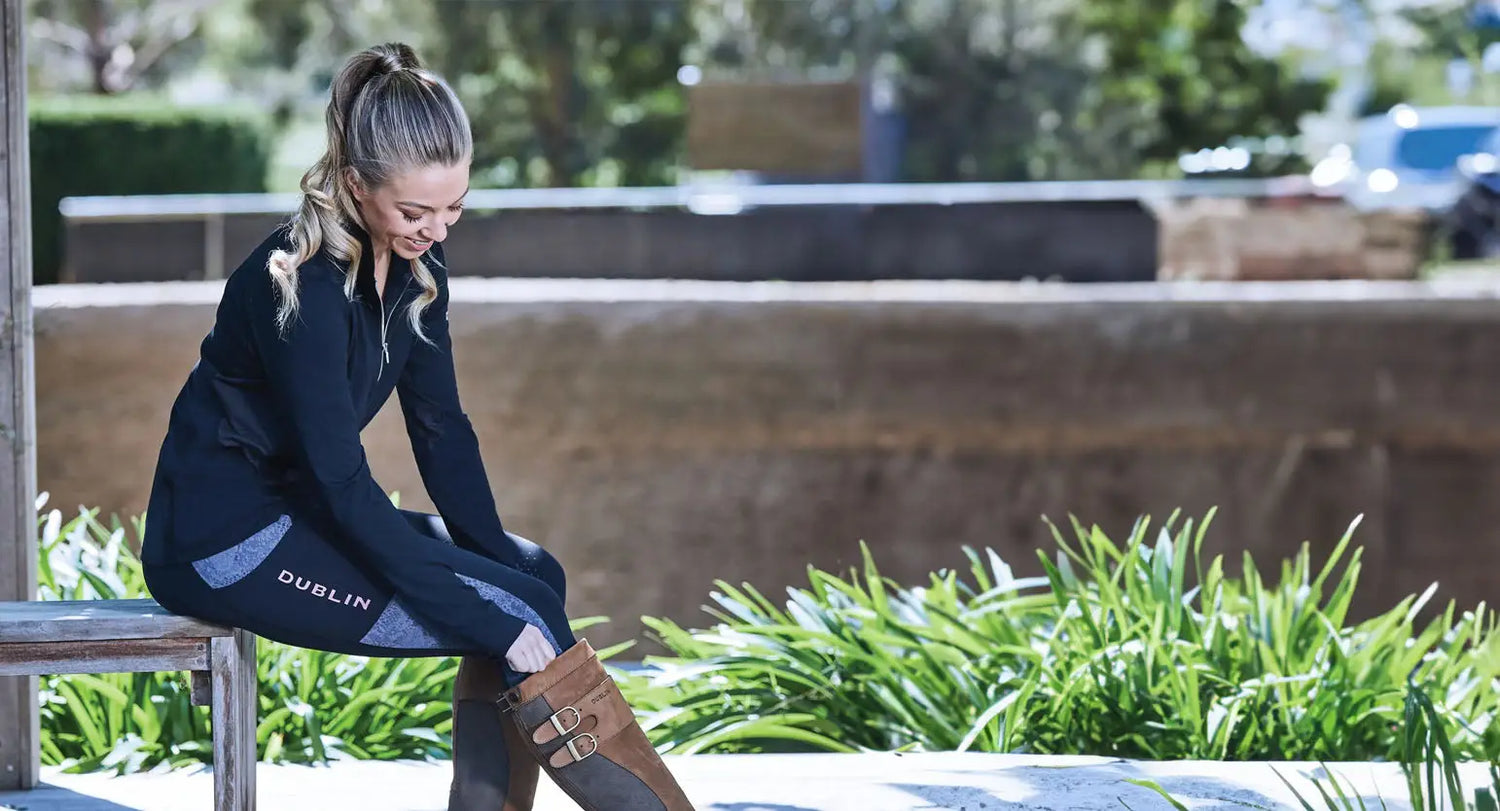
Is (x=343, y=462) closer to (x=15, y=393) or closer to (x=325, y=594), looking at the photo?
(x=325, y=594)

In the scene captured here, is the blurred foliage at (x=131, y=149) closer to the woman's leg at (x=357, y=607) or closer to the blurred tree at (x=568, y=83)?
the blurred tree at (x=568, y=83)

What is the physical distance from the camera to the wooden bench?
2.69 meters

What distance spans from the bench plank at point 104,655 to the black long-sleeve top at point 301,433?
5.8 inches

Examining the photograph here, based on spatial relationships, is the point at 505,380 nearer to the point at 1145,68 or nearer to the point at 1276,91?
the point at 1145,68

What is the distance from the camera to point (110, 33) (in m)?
26.1

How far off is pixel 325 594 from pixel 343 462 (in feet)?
0.75

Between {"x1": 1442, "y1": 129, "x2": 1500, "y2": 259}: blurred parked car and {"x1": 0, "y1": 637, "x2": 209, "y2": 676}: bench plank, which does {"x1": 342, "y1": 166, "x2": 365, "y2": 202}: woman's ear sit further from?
{"x1": 1442, "y1": 129, "x2": 1500, "y2": 259}: blurred parked car

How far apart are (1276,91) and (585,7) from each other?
9.47 meters

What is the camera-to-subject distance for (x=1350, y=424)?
575 centimetres

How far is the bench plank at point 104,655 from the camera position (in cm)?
270

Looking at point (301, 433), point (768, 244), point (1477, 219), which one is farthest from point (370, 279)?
point (1477, 219)

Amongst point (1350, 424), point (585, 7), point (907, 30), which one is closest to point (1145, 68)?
point (907, 30)

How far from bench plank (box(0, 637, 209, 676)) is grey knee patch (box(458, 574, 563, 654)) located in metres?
0.47

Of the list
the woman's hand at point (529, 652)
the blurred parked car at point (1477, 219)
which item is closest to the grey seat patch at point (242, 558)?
the woman's hand at point (529, 652)
